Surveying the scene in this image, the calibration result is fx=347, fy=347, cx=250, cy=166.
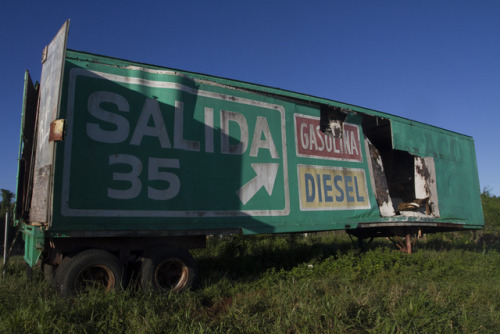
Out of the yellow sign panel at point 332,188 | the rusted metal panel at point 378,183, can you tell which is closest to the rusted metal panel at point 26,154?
the yellow sign panel at point 332,188

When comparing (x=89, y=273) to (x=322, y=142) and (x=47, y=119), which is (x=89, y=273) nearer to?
(x=47, y=119)

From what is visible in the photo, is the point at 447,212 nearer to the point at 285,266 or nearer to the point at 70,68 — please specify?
the point at 285,266

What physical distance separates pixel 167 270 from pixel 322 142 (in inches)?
177

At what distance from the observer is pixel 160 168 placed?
5855mm

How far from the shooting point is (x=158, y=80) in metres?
6.07

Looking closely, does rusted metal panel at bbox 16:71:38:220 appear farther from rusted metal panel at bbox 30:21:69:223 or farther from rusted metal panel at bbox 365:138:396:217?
rusted metal panel at bbox 365:138:396:217

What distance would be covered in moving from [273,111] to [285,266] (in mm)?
3753

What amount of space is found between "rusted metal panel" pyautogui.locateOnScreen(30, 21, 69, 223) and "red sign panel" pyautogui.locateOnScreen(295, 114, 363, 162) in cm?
469

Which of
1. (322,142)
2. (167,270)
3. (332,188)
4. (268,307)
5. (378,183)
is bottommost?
(268,307)

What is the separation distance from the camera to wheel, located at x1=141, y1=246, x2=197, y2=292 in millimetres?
5516

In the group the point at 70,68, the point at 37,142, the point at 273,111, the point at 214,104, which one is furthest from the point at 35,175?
the point at 273,111

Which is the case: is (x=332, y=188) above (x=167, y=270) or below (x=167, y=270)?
above

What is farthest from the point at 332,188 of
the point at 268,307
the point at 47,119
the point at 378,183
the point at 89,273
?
the point at 47,119

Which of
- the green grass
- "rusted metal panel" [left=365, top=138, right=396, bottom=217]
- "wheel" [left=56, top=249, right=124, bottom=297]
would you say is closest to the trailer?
"wheel" [left=56, top=249, right=124, bottom=297]
